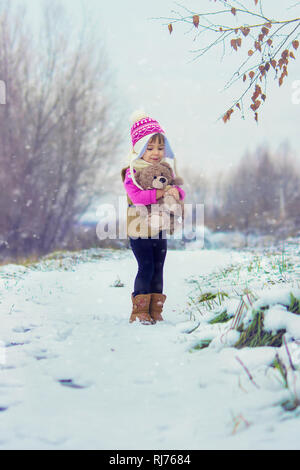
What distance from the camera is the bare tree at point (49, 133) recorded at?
40.5 feet

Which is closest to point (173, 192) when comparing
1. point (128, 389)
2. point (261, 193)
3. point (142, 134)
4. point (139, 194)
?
point (139, 194)

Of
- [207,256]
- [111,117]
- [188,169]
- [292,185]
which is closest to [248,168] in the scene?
[292,185]

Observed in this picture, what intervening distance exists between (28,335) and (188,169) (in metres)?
46.6

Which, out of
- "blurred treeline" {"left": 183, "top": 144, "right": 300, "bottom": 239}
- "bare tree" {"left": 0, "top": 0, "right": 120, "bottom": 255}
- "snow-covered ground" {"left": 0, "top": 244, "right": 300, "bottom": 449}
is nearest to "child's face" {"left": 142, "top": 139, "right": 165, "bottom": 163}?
"snow-covered ground" {"left": 0, "top": 244, "right": 300, "bottom": 449}

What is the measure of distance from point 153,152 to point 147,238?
2.67ft

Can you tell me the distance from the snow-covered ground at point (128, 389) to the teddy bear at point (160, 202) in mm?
875

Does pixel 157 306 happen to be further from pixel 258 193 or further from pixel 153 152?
pixel 258 193

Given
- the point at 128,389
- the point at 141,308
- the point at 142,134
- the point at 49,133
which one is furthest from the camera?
the point at 49,133

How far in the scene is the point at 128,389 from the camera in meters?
2.10

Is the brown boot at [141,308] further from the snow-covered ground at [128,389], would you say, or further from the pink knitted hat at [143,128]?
the pink knitted hat at [143,128]

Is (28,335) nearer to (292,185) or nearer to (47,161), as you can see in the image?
(47,161)

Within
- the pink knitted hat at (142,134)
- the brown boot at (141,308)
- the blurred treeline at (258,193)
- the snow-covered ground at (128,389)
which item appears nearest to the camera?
the snow-covered ground at (128,389)

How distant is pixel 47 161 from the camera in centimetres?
1310

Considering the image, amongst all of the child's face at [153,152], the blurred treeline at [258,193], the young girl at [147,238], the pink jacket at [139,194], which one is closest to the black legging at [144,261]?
the young girl at [147,238]
